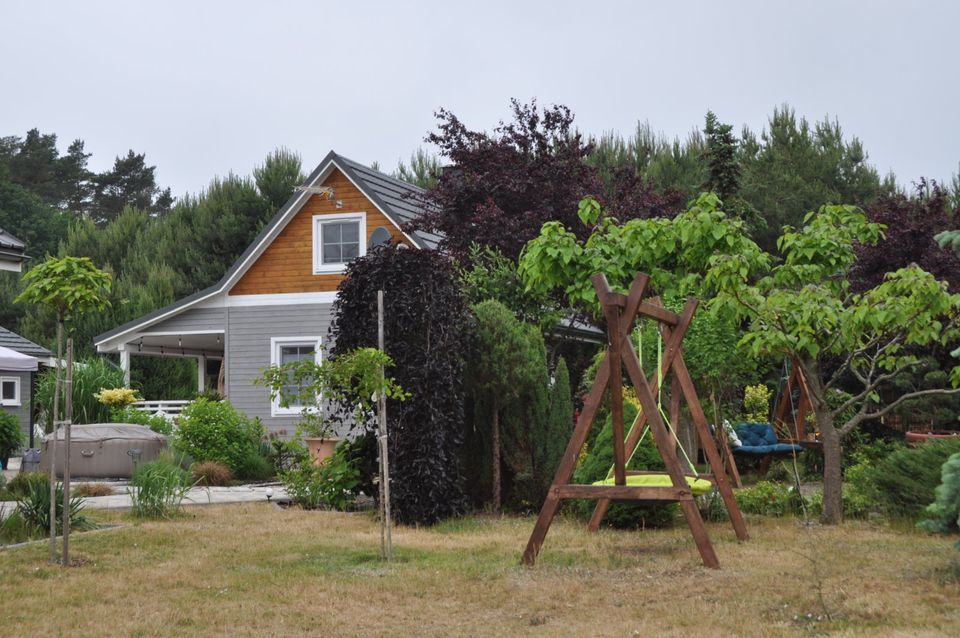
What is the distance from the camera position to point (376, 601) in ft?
22.9

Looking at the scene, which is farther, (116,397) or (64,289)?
(116,397)

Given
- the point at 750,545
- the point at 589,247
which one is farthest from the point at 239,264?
the point at 750,545

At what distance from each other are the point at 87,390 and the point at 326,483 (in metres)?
10.1

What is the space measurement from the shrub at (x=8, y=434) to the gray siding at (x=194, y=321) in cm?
380

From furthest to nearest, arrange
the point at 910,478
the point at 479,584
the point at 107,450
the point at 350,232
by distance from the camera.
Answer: the point at 350,232
the point at 107,450
the point at 910,478
the point at 479,584

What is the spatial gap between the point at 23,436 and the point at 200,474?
20.0ft

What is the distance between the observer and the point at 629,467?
35.3 feet

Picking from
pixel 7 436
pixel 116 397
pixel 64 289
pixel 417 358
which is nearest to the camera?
pixel 64 289

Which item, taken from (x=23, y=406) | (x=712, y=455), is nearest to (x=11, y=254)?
(x=712, y=455)

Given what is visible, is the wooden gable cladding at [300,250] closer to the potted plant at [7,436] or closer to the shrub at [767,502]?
the potted plant at [7,436]

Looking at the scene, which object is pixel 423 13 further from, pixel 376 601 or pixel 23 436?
pixel 23 436

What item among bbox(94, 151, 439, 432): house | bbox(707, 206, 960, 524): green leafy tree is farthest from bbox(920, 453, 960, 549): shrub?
bbox(94, 151, 439, 432): house

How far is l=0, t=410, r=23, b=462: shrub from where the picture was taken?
1823cm

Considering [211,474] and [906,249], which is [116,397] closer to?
[211,474]
